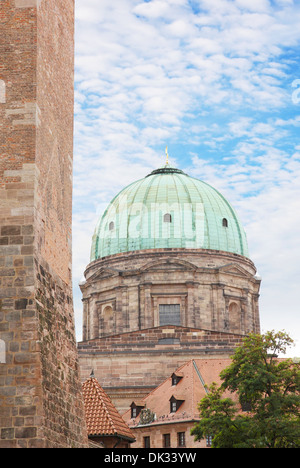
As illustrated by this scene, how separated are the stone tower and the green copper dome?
42.9 m

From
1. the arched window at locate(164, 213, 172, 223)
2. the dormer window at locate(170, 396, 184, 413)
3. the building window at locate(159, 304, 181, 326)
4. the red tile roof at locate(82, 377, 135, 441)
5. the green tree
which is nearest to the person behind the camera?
the red tile roof at locate(82, 377, 135, 441)

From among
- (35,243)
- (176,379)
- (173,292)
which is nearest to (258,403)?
(176,379)

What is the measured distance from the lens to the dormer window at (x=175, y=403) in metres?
46.5

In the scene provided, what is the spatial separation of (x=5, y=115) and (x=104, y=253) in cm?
4687

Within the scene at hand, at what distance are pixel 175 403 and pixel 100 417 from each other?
16.2 m

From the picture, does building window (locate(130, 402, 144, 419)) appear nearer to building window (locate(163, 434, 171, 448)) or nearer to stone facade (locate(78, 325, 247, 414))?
building window (locate(163, 434, 171, 448))

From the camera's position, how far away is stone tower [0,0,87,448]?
18.5m

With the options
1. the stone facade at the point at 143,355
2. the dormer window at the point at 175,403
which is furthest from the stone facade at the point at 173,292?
the dormer window at the point at 175,403

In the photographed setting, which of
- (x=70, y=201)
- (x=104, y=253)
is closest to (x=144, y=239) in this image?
(x=104, y=253)

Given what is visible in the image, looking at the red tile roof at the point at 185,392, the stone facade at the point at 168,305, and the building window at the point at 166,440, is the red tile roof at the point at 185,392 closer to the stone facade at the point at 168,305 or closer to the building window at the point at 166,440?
the building window at the point at 166,440

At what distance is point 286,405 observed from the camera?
3472 centimetres

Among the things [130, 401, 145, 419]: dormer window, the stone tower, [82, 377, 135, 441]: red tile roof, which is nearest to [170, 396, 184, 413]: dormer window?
[130, 401, 145, 419]: dormer window

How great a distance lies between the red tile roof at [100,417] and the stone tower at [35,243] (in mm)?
8637

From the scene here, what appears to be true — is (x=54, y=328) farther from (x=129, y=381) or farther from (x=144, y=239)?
(x=144, y=239)
